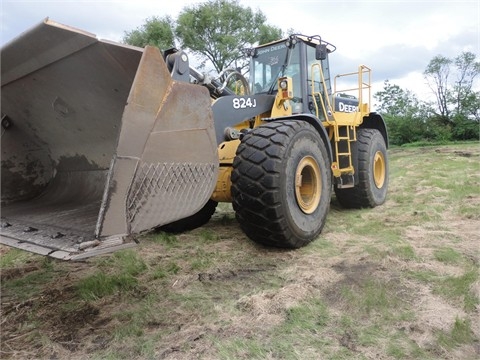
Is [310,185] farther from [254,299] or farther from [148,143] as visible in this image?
[148,143]

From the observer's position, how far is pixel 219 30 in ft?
91.5

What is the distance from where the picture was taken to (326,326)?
2.46 metres

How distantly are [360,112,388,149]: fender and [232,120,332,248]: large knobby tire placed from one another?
302cm

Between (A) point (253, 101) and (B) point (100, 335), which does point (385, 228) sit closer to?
(A) point (253, 101)

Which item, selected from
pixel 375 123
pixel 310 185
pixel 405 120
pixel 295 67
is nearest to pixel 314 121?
pixel 310 185

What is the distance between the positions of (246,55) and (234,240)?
105 inches

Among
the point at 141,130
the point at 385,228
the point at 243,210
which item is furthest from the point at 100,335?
the point at 385,228

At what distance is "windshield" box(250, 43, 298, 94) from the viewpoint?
17.1ft

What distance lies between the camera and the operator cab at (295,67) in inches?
202

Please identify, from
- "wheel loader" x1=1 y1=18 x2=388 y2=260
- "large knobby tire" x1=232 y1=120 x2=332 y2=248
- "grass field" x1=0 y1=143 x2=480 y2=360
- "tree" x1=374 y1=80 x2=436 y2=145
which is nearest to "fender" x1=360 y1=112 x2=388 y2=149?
"wheel loader" x1=1 y1=18 x2=388 y2=260

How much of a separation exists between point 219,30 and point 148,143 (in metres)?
27.2

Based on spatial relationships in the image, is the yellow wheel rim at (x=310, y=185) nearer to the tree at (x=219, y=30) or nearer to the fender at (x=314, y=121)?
the fender at (x=314, y=121)

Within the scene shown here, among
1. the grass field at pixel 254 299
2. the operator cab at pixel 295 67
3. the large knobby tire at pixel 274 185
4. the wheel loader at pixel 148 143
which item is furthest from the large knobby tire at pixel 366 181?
the large knobby tire at pixel 274 185

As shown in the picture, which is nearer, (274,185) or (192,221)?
(274,185)
